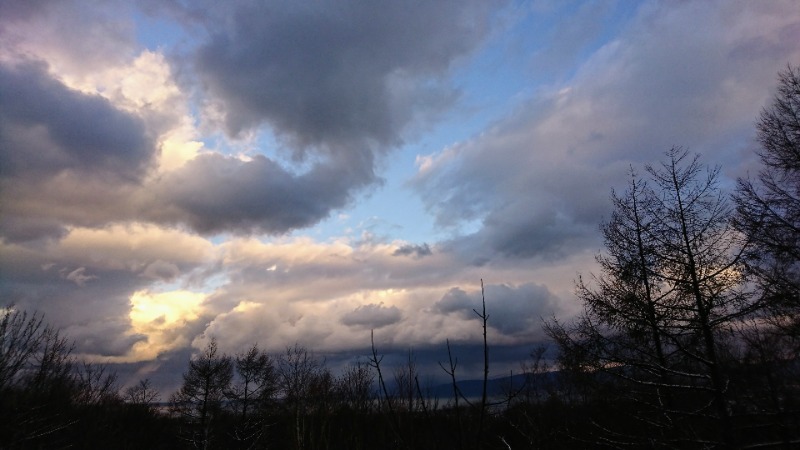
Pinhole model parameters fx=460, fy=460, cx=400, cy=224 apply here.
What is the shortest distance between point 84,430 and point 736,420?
35.3 metres

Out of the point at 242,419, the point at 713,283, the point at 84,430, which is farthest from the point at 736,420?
the point at 242,419

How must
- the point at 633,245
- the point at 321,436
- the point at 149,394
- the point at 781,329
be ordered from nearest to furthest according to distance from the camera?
the point at 321,436 → the point at 781,329 → the point at 633,245 → the point at 149,394

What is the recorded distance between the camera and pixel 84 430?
29859 mm

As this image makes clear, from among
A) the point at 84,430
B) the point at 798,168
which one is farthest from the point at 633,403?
the point at 84,430

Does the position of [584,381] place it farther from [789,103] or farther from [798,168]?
[789,103]

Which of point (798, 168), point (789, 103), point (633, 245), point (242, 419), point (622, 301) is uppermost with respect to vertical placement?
point (789, 103)

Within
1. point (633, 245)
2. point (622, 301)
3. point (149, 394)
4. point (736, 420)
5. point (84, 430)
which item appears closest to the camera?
point (736, 420)

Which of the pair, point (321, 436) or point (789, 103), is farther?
point (789, 103)

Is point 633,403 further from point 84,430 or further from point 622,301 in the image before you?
point 84,430

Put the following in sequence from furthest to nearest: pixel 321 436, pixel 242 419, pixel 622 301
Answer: pixel 242 419 < pixel 622 301 < pixel 321 436

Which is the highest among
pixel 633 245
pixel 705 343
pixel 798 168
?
pixel 798 168

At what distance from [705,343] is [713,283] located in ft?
4.54

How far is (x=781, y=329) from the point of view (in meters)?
11.4

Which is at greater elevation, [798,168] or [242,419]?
[798,168]
